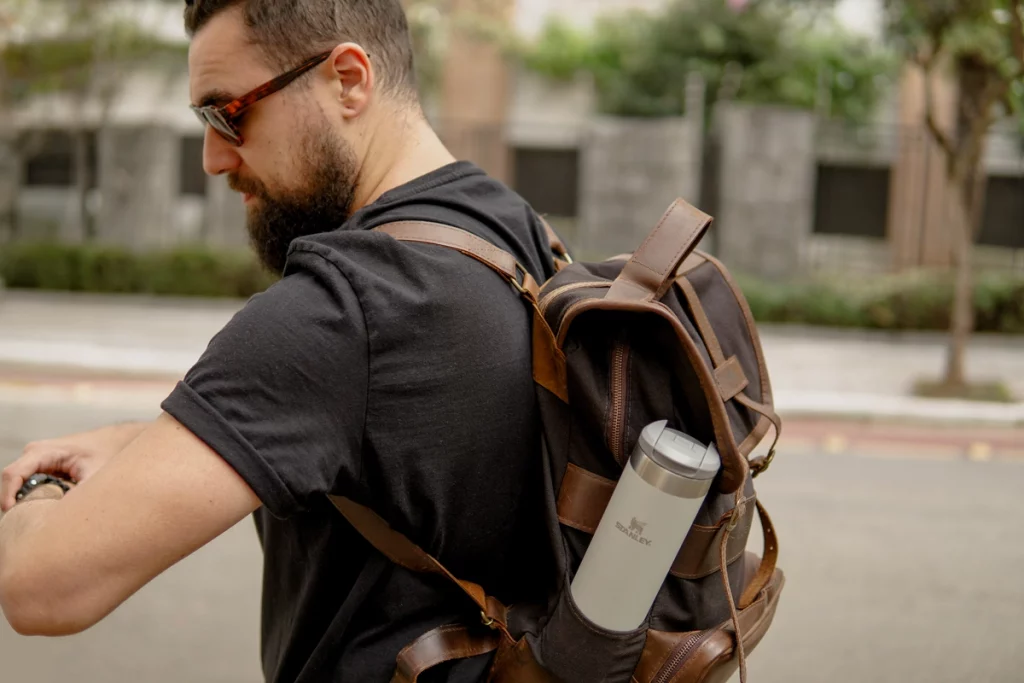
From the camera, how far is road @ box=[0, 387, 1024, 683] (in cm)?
399

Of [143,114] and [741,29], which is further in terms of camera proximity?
[143,114]

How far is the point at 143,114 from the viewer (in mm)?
21922

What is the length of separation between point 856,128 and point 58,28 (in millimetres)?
10793

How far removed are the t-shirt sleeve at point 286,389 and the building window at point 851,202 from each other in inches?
523

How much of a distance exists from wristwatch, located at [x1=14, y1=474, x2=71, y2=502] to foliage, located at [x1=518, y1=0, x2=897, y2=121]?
1802 centimetres

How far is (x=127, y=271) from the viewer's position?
13766 mm

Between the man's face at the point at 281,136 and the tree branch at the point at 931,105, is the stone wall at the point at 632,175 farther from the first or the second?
the man's face at the point at 281,136

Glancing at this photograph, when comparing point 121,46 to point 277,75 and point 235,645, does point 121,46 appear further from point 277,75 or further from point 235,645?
point 277,75

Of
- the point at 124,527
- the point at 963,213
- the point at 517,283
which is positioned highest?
the point at 517,283

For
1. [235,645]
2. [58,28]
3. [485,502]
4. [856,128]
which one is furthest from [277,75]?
[58,28]

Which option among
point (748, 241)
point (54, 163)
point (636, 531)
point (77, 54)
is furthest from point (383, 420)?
point (54, 163)

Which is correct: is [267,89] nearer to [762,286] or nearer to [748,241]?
[762,286]

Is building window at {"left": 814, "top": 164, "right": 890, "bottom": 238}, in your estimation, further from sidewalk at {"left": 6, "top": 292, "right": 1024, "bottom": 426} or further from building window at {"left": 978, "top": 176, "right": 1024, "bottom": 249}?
sidewalk at {"left": 6, "top": 292, "right": 1024, "bottom": 426}

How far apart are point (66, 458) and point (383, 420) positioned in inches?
23.4
